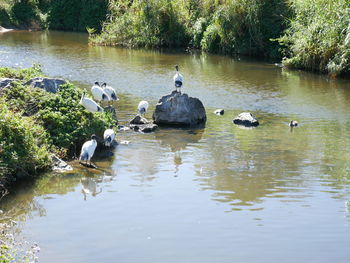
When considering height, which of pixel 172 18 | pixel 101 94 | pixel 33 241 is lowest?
pixel 33 241

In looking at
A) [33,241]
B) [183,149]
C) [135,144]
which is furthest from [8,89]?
[33,241]

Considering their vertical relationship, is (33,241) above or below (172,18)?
below

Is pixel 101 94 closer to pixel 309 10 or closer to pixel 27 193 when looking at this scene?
pixel 27 193

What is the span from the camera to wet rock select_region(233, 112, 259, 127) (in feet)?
54.1

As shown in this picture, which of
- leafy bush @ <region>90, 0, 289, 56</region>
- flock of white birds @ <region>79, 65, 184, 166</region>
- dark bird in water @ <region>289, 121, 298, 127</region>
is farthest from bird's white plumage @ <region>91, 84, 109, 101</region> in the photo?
leafy bush @ <region>90, 0, 289, 56</region>

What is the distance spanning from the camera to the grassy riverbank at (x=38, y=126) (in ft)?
36.0

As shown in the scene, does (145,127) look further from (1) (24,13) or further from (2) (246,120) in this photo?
(1) (24,13)

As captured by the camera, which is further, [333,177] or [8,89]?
[8,89]

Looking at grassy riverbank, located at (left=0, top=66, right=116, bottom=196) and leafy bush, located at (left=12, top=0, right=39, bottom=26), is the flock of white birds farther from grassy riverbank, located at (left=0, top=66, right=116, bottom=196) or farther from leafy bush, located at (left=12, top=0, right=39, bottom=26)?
leafy bush, located at (left=12, top=0, right=39, bottom=26)

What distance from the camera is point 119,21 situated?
3466 centimetres

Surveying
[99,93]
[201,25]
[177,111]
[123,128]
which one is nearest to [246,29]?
[201,25]

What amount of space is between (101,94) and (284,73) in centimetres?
1205

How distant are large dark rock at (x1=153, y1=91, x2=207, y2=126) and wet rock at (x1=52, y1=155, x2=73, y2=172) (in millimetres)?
4800

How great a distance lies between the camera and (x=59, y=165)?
1201 centimetres
